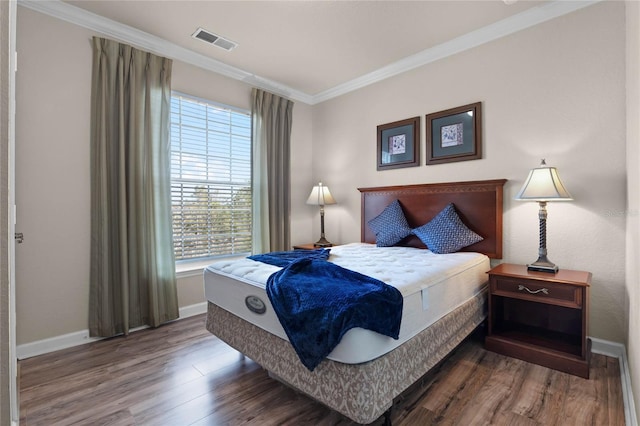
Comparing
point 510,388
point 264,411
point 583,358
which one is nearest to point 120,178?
point 264,411

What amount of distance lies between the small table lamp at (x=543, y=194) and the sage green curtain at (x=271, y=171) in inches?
106

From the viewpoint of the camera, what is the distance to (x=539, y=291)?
2.18 m

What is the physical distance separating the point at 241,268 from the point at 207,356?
2.77ft

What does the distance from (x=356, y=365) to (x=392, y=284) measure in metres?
0.49

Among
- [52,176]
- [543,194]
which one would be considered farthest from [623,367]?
[52,176]

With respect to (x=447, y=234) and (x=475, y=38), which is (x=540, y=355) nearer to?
(x=447, y=234)

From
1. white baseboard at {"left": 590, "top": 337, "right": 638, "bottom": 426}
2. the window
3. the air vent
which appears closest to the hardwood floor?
white baseboard at {"left": 590, "top": 337, "right": 638, "bottom": 426}

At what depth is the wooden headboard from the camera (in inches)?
111

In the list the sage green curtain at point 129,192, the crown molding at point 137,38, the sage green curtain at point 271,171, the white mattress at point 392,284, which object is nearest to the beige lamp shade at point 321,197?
the sage green curtain at point 271,171

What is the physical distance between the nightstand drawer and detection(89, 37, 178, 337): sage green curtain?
2989 millimetres

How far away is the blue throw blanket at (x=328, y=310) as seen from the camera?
1409 mm

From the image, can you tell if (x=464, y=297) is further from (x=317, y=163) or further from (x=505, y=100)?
(x=317, y=163)

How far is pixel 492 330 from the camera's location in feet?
8.09

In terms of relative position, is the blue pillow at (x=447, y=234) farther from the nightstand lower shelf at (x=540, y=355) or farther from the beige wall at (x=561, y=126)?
the nightstand lower shelf at (x=540, y=355)
